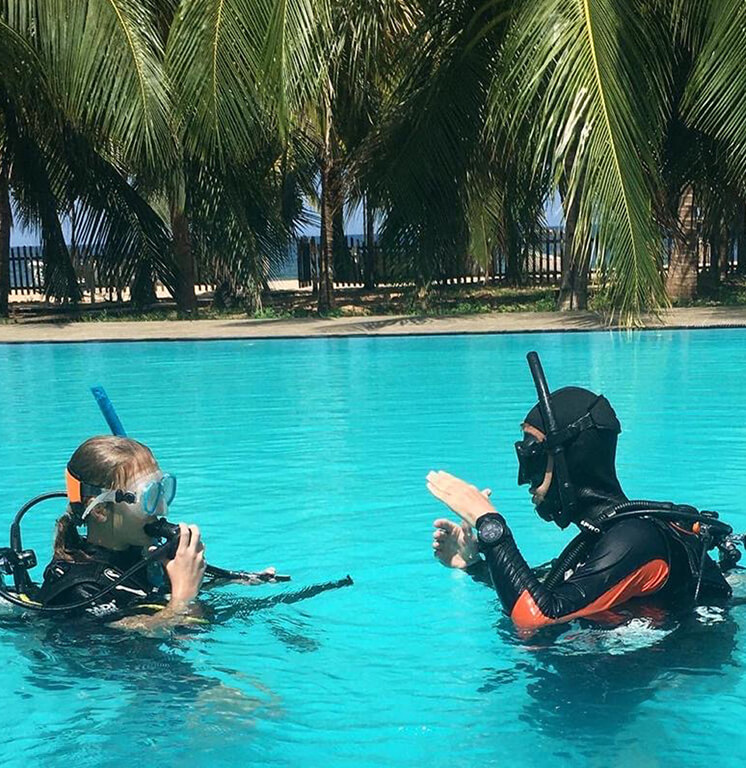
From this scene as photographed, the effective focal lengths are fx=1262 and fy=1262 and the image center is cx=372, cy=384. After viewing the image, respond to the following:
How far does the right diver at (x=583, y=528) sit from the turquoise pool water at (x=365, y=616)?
25cm

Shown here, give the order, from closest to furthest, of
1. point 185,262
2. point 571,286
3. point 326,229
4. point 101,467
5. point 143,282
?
point 101,467 < point 143,282 < point 571,286 < point 326,229 < point 185,262

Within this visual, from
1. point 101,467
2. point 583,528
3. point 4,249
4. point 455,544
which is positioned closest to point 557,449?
point 583,528

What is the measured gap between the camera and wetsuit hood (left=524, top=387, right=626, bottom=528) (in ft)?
12.2

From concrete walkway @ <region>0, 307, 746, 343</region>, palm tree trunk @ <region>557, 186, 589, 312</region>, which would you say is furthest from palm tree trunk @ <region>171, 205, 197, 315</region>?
palm tree trunk @ <region>557, 186, 589, 312</region>

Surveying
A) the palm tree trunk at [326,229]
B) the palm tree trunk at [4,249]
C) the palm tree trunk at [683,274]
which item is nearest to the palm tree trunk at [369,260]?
the palm tree trunk at [326,229]

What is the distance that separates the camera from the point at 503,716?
414cm

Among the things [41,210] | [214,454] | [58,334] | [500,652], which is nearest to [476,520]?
[500,652]

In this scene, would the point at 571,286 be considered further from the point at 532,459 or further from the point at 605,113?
the point at 532,459

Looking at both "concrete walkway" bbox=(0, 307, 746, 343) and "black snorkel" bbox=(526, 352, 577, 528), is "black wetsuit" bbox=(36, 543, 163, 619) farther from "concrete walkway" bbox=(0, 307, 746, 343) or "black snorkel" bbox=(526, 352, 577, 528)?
"concrete walkway" bbox=(0, 307, 746, 343)

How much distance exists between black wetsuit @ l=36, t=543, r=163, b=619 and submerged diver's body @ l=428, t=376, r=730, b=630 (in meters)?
1.08

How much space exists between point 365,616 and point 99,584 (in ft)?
5.35

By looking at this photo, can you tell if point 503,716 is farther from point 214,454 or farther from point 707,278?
point 707,278

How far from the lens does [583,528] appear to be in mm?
3738

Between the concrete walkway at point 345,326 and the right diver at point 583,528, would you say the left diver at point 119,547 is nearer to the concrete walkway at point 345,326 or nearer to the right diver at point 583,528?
the right diver at point 583,528
